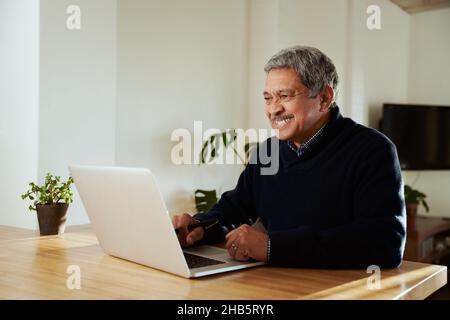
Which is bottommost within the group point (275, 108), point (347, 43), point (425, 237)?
point (425, 237)

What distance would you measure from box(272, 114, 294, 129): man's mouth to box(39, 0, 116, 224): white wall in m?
0.95

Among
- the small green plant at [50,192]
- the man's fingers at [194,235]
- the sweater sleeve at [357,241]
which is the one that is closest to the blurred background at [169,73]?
the small green plant at [50,192]

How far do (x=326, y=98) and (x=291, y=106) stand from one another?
5.2 inches

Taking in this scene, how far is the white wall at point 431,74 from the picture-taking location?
5176 mm

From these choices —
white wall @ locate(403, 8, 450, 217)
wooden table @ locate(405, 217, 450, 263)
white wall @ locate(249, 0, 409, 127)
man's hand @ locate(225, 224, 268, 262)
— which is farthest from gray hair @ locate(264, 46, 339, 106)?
white wall @ locate(403, 8, 450, 217)

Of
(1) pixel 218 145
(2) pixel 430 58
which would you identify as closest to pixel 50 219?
(1) pixel 218 145

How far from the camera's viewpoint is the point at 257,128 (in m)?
3.81

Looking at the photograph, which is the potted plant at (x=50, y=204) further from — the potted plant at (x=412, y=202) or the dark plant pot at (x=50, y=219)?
the potted plant at (x=412, y=202)

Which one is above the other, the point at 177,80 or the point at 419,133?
the point at 177,80

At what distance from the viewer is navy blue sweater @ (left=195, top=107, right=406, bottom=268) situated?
1193 millimetres

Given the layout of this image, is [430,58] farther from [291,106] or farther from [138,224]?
[138,224]

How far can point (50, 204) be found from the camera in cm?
183

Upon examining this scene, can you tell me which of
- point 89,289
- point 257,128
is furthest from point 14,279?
point 257,128
